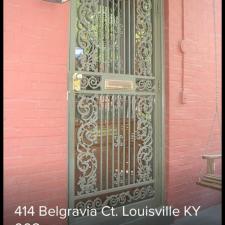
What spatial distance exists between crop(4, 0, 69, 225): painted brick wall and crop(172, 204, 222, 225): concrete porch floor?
1728mm

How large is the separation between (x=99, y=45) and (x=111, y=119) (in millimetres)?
828

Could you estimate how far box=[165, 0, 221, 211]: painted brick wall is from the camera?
4.46 m

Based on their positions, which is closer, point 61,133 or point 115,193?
point 61,133

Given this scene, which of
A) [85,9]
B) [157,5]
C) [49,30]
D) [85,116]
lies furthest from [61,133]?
[157,5]

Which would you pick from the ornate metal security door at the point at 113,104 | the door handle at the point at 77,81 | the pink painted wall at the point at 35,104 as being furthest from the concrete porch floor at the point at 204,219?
the door handle at the point at 77,81

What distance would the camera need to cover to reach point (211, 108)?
5.06 meters

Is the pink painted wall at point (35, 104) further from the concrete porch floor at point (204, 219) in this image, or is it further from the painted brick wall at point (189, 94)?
the concrete porch floor at point (204, 219)

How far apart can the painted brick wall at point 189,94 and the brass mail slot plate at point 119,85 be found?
0.54 metres

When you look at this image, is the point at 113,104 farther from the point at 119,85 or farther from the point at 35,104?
the point at 35,104

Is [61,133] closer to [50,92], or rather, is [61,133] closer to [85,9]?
[50,92]

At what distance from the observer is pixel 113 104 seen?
4078 millimetres

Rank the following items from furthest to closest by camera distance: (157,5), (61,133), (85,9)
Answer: (157,5)
(85,9)
(61,133)

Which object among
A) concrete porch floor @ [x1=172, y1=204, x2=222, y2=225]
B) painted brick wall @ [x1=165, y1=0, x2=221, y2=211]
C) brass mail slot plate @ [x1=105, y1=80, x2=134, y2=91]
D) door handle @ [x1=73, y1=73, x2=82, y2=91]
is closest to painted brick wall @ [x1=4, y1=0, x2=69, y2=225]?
door handle @ [x1=73, y1=73, x2=82, y2=91]

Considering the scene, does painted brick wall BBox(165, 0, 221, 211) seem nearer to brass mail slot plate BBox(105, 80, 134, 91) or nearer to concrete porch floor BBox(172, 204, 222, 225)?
concrete porch floor BBox(172, 204, 222, 225)
